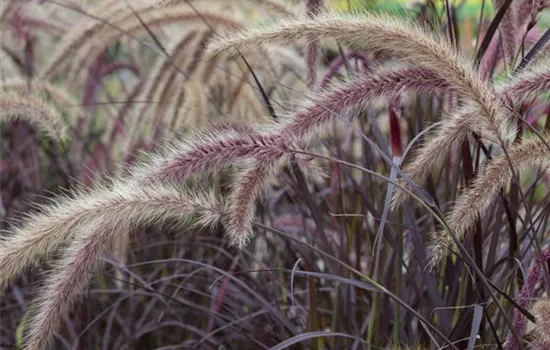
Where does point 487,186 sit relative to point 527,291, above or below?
above

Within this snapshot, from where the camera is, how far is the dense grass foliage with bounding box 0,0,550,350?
6.61 feet

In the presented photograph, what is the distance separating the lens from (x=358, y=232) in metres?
2.90

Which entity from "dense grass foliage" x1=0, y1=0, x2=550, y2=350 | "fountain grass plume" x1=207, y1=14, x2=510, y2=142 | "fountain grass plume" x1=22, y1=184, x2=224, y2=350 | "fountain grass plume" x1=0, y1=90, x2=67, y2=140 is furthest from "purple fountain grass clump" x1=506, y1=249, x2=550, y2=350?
"fountain grass plume" x1=0, y1=90, x2=67, y2=140

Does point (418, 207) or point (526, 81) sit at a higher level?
point (526, 81)

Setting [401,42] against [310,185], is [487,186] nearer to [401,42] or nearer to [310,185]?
[401,42]

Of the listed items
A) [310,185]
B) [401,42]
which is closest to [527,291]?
[401,42]

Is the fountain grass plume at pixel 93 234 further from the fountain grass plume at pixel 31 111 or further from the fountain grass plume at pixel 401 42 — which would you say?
the fountain grass plume at pixel 31 111

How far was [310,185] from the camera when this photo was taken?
3.76 meters

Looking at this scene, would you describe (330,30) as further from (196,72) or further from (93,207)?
(196,72)

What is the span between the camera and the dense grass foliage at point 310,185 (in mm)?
2014

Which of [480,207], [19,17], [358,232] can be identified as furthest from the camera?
[19,17]

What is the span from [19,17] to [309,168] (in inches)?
71.5

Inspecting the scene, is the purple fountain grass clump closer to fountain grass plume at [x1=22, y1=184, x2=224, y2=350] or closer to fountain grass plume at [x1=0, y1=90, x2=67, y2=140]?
fountain grass plume at [x1=22, y1=184, x2=224, y2=350]

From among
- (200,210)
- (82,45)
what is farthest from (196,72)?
(200,210)
